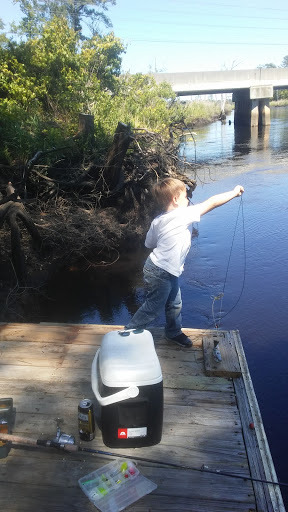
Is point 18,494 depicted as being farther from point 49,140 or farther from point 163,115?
point 163,115

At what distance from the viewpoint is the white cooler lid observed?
2408mm

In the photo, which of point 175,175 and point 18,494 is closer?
point 18,494

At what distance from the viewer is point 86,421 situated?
2527mm

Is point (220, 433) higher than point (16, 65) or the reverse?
the reverse

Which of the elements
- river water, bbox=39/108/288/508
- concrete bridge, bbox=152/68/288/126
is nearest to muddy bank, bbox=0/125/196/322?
river water, bbox=39/108/288/508

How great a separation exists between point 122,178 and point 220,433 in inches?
256

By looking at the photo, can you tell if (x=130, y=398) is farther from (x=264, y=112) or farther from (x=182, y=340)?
(x=264, y=112)

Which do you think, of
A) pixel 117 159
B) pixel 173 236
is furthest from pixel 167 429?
pixel 117 159

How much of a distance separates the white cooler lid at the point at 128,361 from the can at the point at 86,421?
0.71ft

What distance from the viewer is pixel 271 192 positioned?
39.9 ft

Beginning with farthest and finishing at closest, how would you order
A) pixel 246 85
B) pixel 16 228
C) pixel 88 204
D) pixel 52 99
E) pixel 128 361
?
pixel 246 85 → pixel 52 99 → pixel 88 204 → pixel 16 228 → pixel 128 361

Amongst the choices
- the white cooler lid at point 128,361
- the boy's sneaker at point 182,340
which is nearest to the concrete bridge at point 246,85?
the boy's sneaker at point 182,340

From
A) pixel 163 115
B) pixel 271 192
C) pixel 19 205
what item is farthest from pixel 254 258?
pixel 163 115

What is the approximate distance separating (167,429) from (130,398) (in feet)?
1.53
